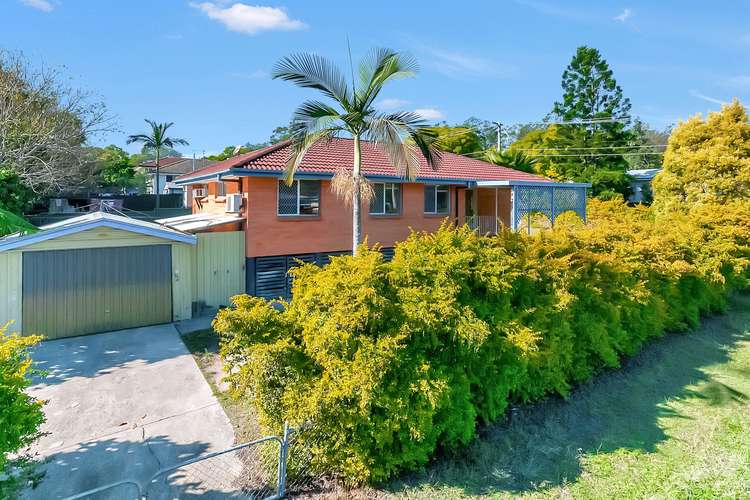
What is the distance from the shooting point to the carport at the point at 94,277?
9.66 meters

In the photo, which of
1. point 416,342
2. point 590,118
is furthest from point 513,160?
point 416,342

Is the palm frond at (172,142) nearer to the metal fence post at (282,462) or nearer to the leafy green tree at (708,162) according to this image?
the leafy green tree at (708,162)

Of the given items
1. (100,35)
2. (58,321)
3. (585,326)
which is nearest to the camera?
(585,326)

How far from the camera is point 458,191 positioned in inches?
753

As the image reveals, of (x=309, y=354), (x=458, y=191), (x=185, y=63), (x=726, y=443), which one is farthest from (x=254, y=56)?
(x=726, y=443)

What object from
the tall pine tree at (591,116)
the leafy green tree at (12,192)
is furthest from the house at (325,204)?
the tall pine tree at (591,116)

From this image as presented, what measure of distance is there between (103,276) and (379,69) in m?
8.93

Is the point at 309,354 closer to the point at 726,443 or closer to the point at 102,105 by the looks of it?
the point at 726,443

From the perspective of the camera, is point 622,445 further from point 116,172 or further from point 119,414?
point 116,172

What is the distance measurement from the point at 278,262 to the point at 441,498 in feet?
32.3

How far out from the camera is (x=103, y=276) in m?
10.6

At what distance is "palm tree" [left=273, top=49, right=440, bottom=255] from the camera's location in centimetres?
1007

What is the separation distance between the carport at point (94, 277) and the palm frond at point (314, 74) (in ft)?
17.3

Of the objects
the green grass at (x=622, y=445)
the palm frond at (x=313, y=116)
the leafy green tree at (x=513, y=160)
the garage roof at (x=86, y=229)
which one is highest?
the leafy green tree at (x=513, y=160)
